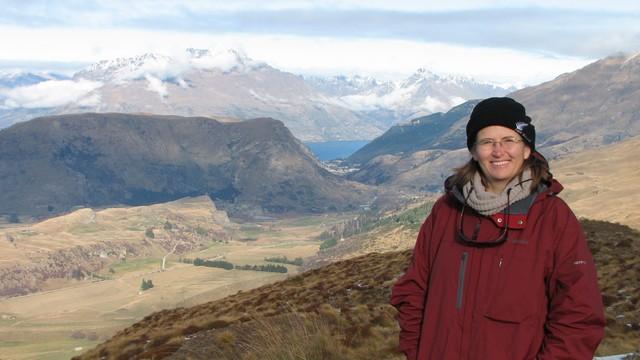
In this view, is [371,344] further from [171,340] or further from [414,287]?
[414,287]

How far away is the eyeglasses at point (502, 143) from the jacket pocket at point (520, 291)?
1.12m

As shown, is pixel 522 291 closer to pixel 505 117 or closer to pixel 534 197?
pixel 534 197

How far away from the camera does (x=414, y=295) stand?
6648mm

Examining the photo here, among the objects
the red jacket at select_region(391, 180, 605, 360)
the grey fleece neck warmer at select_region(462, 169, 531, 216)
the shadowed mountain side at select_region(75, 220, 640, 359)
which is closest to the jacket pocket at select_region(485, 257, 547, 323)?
the red jacket at select_region(391, 180, 605, 360)

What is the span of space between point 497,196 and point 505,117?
2.66ft

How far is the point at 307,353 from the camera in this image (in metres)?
10.4

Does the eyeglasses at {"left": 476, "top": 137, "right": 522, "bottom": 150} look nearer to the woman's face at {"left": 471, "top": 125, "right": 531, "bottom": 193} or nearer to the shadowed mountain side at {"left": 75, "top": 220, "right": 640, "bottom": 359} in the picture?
the woman's face at {"left": 471, "top": 125, "right": 531, "bottom": 193}

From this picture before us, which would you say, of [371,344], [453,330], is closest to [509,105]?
[453,330]

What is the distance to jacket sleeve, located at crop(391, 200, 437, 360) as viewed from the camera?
6.56m

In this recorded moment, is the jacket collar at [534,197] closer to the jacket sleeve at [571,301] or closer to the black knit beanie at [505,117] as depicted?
the jacket sleeve at [571,301]

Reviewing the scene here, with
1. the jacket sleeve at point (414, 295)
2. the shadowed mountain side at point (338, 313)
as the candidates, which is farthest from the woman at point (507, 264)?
the shadowed mountain side at point (338, 313)

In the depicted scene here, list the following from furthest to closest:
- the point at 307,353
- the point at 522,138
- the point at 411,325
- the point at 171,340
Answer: the point at 171,340 → the point at 307,353 → the point at 411,325 → the point at 522,138

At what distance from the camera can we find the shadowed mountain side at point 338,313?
14.0m

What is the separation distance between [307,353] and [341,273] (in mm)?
24479
